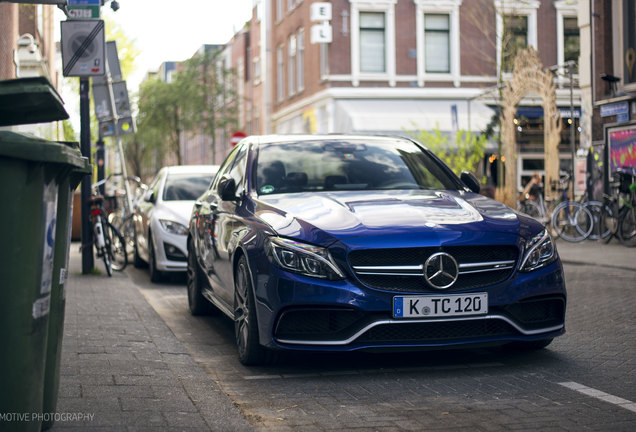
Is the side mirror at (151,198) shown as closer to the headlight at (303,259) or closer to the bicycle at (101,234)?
the bicycle at (101,234)

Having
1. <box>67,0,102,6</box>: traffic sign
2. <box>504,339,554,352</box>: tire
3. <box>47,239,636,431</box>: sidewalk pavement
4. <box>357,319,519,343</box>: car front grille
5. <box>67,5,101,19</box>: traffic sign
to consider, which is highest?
<box>67,0,102,6</box>: traffic sign

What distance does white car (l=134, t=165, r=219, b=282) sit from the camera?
471 inches

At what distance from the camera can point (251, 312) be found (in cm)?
A: 588

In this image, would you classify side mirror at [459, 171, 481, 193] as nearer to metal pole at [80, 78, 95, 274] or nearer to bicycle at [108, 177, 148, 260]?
metal pole at [80, 78, 95, 274]

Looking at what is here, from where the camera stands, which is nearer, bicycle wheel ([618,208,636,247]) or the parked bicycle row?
bicycle wheel ([618,208,636,247])

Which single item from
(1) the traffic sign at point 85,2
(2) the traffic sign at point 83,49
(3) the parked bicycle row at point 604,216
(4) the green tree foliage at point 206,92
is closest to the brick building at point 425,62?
(4) the green tree foliage at point 206,92

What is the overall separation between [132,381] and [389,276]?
1.59 metres

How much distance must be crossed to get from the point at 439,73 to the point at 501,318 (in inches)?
1287

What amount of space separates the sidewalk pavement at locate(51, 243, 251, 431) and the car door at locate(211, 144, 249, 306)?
56cm

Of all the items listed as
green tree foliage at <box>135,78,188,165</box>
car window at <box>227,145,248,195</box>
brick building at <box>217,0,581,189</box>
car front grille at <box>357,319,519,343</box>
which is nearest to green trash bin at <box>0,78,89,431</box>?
car front grille at <box>357,319,519,343</box>

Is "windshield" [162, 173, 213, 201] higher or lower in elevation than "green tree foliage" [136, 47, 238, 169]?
lower

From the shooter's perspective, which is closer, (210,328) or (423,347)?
(423,347)

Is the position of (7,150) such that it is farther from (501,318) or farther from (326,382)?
(501,318)

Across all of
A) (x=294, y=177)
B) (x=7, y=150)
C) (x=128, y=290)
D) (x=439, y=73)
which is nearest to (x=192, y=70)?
(x=439, y=73)
